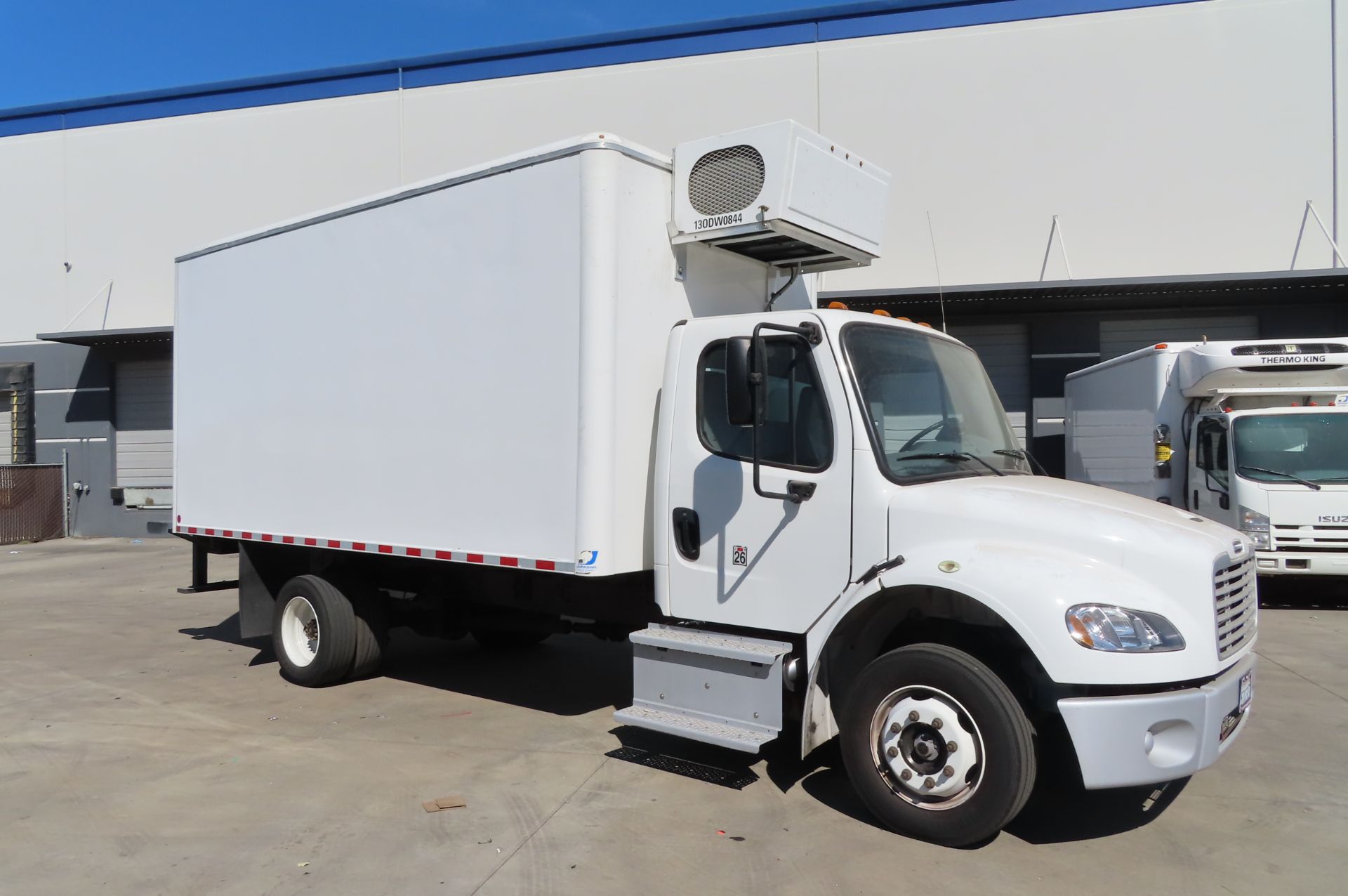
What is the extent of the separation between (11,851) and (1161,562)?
5.47 meters

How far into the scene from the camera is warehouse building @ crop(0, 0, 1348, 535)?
16.2 metres

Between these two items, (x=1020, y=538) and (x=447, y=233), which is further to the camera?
(x=447, y=233)

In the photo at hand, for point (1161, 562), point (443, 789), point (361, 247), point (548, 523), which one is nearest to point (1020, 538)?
point (1161, 562)

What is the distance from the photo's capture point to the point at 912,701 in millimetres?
4500

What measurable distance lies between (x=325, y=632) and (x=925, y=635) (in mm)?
4713

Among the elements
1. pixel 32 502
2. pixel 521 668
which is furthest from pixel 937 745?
pixel 32 502

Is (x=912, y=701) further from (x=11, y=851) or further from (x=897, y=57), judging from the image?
(x=897, y=57)

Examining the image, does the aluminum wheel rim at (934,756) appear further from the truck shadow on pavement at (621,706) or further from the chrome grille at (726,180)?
the chrome grille at (726,180)

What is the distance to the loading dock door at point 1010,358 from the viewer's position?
17.3 meters

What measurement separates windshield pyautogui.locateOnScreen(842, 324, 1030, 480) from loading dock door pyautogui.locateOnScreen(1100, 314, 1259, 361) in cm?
1266

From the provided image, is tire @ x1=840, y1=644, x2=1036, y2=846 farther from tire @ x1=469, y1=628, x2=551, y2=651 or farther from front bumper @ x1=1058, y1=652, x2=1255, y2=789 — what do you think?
tire @ x1=469, y1=628, x2=551, y2=651

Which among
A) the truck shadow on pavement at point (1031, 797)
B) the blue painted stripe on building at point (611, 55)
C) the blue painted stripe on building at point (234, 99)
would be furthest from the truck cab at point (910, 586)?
the blue painted stripe on building at point (234, 99)

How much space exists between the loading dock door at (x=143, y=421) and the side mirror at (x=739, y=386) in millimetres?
20723

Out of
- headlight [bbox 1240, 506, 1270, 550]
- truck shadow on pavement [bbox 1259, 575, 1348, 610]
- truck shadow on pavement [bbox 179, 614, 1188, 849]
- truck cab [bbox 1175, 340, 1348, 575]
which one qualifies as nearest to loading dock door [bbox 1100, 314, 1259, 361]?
truck shadow on pavement [bbox 1259, 575, 1348, 610]
